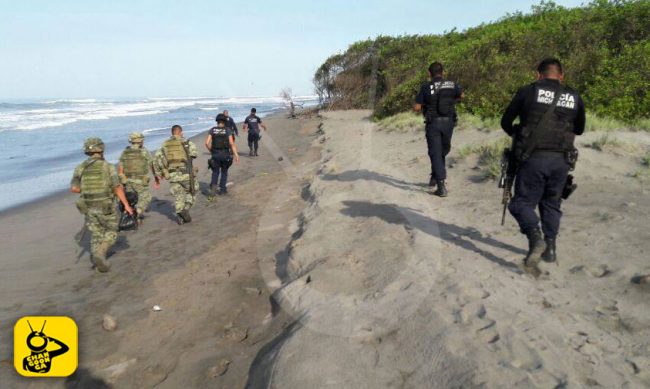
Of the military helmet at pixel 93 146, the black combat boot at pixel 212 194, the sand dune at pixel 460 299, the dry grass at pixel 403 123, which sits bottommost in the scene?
the black combat boot at pixel 212 194

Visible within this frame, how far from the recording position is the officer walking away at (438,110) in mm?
6516

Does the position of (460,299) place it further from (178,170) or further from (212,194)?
(212,194)

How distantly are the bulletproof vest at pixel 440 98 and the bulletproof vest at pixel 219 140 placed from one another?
4.86 meters

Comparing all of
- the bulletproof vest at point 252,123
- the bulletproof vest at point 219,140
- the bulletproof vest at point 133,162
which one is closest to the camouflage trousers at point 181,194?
the bulletproof vest at point 133,162

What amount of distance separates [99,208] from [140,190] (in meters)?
2.46

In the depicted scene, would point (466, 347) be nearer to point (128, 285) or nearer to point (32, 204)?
point (128, 285)

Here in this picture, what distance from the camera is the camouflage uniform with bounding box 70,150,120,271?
222 inches

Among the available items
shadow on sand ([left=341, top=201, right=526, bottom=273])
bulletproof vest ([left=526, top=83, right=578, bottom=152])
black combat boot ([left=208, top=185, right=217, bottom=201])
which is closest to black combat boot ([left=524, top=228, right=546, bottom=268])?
shadow on sand ([left=341, top=201, right=526, bottom=273])

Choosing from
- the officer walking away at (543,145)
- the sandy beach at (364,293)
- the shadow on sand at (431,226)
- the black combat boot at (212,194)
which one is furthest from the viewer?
the black combat boot at (212,194)

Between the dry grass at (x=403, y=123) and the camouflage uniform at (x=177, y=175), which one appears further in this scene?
the dry grass at (x=403, y=123)

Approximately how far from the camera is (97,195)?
222 inches

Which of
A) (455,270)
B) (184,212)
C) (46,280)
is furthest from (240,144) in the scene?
(455,270)

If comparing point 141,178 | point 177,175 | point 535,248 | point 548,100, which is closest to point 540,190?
point 535,248

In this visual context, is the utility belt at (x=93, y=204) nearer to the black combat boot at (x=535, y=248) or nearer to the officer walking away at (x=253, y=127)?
the black combat boot at (x=535, y=248)
